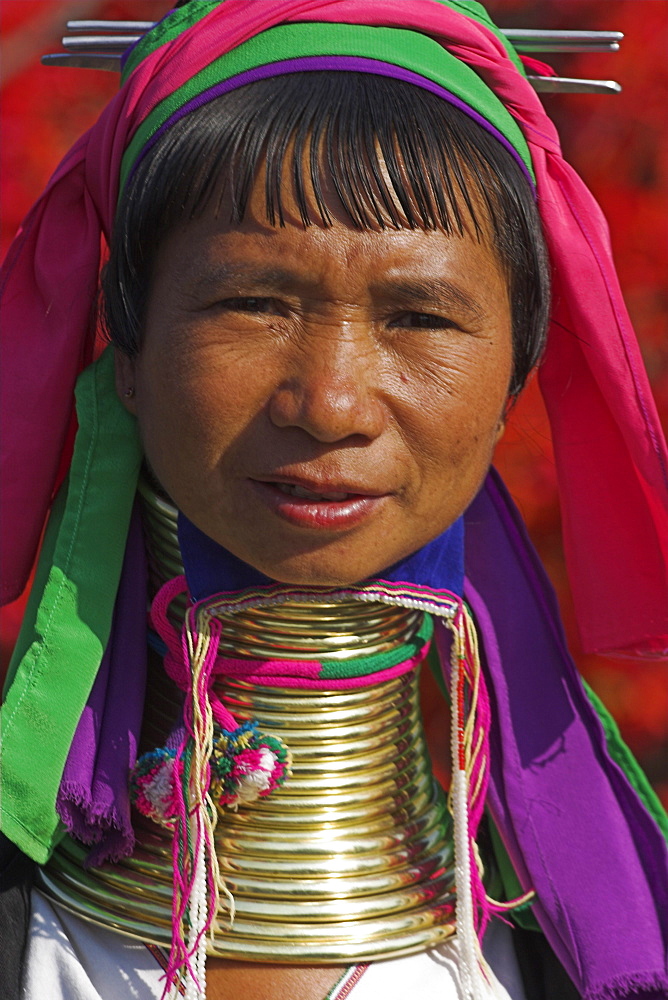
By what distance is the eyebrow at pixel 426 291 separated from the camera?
1424 mm

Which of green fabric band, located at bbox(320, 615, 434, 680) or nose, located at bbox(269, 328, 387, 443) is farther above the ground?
nose, located at bbox(269, 328, 387, 443)

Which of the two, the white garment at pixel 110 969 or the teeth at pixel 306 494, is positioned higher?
the teeth at pixel 306 494

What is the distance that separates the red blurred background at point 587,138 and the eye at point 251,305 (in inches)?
70.0

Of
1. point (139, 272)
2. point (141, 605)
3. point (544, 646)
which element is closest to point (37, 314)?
point (139, 272)

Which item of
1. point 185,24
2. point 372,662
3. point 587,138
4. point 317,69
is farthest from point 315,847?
point 587,138

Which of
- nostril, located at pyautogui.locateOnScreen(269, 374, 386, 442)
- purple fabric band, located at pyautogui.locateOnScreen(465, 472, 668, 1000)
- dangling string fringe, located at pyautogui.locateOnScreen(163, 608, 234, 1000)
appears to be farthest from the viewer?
purple fabric band, located at pyautogui.locateOnScreen(465, 472, 668, 1000)

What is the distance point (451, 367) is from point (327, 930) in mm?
804

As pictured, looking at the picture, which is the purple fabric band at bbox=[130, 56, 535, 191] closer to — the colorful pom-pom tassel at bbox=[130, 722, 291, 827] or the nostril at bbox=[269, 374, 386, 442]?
the nostril at bbox=[269, 374, 386, 442]

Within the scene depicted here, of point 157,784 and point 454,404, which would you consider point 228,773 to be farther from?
point 454,404

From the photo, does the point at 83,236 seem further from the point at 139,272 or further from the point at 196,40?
the point at 196,40

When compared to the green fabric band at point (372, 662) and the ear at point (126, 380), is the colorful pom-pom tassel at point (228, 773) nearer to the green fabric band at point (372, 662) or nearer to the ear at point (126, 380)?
the green fabric band at point (372, 662)

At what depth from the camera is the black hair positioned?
140 centimetres

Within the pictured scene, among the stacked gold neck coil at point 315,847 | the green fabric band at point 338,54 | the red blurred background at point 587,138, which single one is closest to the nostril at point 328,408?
the stacked gold neck coil at point 315,847

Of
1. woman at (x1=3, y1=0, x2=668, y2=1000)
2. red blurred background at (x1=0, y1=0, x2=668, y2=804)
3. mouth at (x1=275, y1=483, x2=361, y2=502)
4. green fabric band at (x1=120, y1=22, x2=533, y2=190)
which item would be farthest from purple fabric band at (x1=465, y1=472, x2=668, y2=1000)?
red blurred background at (x1=0, y1=0, x2=668, y2=804)
